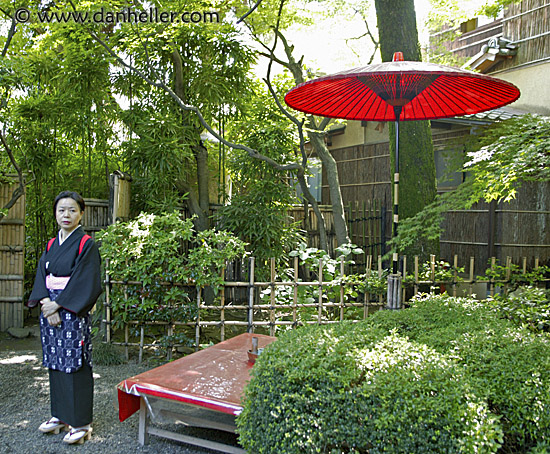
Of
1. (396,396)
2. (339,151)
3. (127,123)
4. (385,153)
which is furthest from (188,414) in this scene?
(339,151)

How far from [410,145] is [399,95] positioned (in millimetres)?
2228

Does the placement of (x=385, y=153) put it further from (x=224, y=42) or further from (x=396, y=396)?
(x=396, y=396)

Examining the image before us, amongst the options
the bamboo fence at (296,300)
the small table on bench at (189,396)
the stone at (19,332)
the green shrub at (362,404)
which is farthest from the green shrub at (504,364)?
the stone at (19,332)

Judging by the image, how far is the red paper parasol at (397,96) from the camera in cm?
370

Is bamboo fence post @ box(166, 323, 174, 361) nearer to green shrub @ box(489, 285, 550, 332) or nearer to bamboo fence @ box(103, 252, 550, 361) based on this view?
bamboo fence @ box(103, 252, 550, 361)

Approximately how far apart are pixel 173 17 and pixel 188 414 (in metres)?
5.67

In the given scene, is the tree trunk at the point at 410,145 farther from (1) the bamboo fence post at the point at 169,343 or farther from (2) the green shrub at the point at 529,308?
(1) the bamboo fence post at the point at 169,343

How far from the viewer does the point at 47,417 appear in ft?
13.0

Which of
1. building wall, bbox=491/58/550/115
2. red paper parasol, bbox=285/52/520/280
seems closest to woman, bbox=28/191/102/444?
red paper parasol, bbox=285/52/520/280

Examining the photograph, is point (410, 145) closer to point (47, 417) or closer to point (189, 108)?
point (189, 108)

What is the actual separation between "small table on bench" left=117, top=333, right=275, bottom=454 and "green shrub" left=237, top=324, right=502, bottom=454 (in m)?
0.52

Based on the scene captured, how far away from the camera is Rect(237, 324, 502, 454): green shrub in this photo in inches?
85.5

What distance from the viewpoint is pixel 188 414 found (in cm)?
344

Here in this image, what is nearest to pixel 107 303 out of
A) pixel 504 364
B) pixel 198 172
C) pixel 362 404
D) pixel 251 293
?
pixel 251 293
